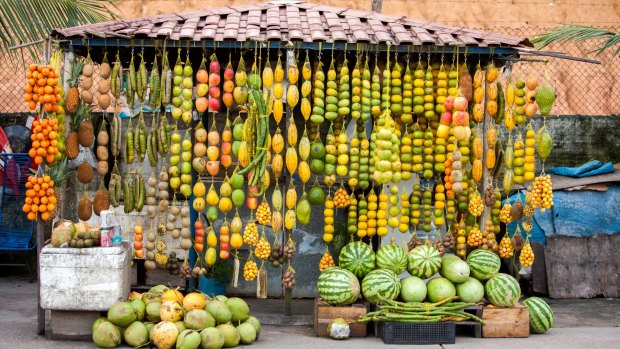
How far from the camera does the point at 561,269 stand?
9156 millimetres

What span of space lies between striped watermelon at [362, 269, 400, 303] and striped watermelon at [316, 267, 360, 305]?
103 millimetres

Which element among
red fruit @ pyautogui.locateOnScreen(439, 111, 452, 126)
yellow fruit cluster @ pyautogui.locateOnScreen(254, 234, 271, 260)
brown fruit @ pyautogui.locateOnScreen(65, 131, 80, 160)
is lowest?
yellow fruit cluster @ pyautogui.locateOnScreen(254, 234, 271, 260)

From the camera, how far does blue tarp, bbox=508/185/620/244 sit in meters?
9.46

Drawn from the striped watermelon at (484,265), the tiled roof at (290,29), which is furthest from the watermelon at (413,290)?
the tiled roof at (290,29)

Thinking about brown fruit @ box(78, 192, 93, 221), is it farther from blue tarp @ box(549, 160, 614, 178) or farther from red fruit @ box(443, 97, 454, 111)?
blue tarp @ box(549, 160, 614, 178)

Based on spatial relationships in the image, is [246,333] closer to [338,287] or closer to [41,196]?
[338,287]

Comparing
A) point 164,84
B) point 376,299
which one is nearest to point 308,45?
point 164,84

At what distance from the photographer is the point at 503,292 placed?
717 cm

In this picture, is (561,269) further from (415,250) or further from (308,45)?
(308,45)

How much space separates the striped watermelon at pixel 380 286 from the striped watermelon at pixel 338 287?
0.10 m

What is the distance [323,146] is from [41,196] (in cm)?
275

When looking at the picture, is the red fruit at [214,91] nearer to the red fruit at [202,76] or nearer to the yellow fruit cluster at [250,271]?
the red fruit at [202,76]

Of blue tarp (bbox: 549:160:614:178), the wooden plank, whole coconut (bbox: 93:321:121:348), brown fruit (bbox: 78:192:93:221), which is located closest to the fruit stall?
brown fruit (bbox: 78:192:93:221)

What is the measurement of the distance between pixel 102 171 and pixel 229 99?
56.8 inches
